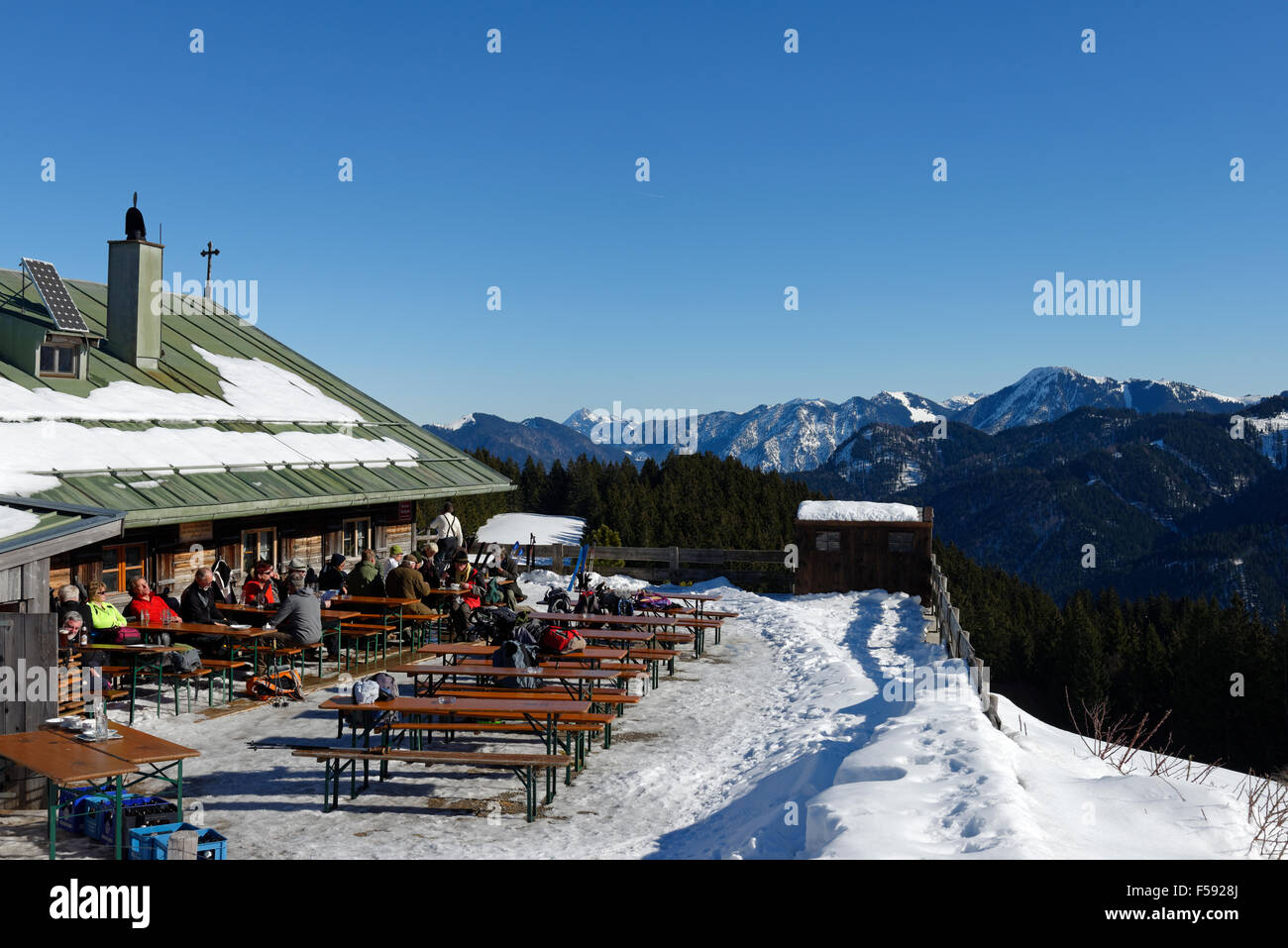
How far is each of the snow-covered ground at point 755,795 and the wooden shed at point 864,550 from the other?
34.8 ft

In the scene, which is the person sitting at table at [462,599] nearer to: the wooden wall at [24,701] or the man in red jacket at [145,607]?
the man in red jacket at [145,607]

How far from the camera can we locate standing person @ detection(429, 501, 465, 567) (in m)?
20.6

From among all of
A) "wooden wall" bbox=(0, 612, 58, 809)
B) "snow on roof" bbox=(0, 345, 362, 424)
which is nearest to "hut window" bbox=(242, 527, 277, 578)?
"snow on roof" bbox=(0, 345, 362, 424)

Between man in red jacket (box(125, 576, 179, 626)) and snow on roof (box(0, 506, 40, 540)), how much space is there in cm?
300

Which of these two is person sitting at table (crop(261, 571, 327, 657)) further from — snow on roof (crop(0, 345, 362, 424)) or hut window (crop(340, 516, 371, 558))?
hut window (crop(340, 516, 371, 558))

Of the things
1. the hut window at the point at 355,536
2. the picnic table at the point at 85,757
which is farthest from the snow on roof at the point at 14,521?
the hut window at the point at 355,536

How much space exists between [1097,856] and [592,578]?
17.4 m

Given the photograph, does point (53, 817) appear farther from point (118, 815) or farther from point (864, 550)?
point (864, 550)

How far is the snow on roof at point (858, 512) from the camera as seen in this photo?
959 inches

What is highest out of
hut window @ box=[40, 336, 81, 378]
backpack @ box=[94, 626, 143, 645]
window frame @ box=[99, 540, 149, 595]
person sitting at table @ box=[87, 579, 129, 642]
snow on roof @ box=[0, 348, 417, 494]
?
hut window @ box=[40, 336, 81, 378]

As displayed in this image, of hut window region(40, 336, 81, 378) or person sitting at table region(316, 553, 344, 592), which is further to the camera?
person sitting at table region(316, 553, 344, 592)

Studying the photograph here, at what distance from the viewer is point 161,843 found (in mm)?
6996

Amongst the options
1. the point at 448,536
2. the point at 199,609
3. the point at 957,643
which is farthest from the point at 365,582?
the point at 957,643

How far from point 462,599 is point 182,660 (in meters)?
5.16
